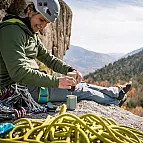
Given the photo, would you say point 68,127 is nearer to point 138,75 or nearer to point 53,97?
point 53,97

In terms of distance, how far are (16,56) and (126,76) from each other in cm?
4507

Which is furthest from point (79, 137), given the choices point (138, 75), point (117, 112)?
point (138, 75)

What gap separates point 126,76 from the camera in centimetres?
4769

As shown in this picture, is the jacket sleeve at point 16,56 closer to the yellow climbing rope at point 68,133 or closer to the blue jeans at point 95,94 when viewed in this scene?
the yellow climbing rope at point 68,133

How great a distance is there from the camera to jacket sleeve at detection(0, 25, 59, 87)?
10.8 ft

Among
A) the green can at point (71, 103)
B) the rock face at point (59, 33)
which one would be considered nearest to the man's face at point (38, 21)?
the green can at point (71, 103)

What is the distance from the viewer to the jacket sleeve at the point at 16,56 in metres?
3.30

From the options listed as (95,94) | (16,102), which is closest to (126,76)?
(95,94)

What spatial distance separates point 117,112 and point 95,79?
145 feet

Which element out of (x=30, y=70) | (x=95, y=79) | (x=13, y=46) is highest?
(x=13, y=46)

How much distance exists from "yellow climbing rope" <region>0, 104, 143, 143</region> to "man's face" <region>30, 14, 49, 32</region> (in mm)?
1492

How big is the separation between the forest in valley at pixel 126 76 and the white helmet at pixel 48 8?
32692 mm

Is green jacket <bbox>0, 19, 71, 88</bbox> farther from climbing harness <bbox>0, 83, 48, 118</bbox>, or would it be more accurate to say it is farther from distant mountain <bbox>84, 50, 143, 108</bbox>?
distant mountain <bbox>84, 50, 143, 108</bbox>

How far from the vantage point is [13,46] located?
10.8ft
